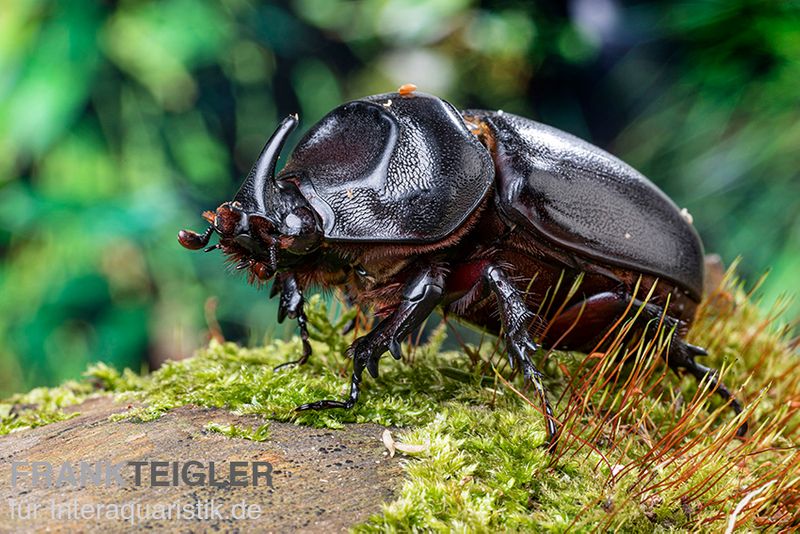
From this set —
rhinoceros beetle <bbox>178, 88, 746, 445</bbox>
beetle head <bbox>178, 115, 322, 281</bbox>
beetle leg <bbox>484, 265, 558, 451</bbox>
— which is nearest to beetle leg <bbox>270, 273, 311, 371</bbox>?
rhinoceros beetle <bbox>178, 88, 746, 445</bbox>

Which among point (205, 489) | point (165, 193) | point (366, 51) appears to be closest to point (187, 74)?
point (165, 193)

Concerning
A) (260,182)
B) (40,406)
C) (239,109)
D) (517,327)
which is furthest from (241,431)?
(239,109)

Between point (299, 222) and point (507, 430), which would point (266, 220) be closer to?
point (299, 222)

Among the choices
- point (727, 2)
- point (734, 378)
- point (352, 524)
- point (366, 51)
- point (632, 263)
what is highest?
point (727, 2)

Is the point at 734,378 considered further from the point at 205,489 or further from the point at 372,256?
the point at 205,489

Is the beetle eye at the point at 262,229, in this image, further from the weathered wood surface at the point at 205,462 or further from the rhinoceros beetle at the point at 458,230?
the weathered wood surface at the point at 205,462

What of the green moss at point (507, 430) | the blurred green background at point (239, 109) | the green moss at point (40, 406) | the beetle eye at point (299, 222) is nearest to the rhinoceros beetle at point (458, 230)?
the beetle eye at point (299, 222)

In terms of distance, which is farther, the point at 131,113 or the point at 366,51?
the point at 366,51
